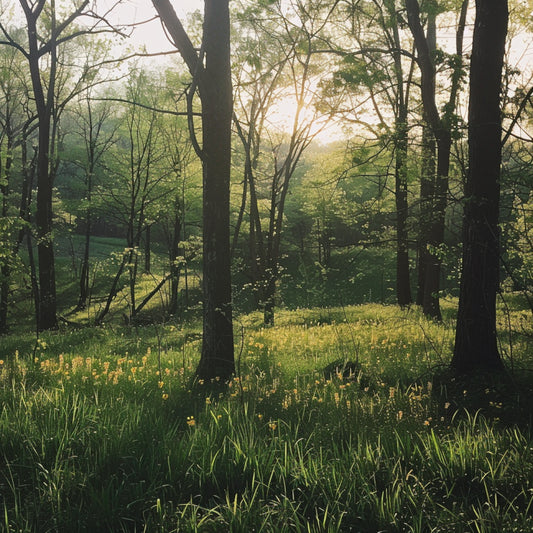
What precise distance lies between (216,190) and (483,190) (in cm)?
330

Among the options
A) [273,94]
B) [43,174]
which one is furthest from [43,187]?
[273,94]

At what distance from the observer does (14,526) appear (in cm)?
225

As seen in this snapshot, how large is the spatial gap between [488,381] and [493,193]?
2.23 metres

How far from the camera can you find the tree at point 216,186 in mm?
5469

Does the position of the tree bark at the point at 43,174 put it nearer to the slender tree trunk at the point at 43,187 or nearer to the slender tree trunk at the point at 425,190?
the slender tree trunk at the point at 43,187

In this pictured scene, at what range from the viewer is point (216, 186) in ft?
Result: 18.1

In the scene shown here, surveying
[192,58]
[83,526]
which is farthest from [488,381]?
[192,58]

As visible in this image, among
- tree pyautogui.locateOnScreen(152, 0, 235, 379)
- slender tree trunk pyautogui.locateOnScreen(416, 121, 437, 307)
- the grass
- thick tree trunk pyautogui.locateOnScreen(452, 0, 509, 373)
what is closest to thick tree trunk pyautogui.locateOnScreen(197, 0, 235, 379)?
tree pyautogui.locateOnScreen(152, 0, 235, 379)

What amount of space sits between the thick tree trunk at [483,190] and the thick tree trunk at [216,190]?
2.99 metres


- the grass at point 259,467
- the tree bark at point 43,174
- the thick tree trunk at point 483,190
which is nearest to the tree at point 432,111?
the thick tree trunk at point 483,190

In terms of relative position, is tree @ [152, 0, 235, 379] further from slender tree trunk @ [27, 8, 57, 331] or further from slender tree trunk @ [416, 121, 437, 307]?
slender tree trunk @ [27, 8, 57, 331]

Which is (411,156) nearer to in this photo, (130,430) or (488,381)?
(488,381)

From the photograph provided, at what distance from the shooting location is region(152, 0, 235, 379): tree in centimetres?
547

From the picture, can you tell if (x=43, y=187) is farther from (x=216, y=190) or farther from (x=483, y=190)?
(x=483, y=190)
